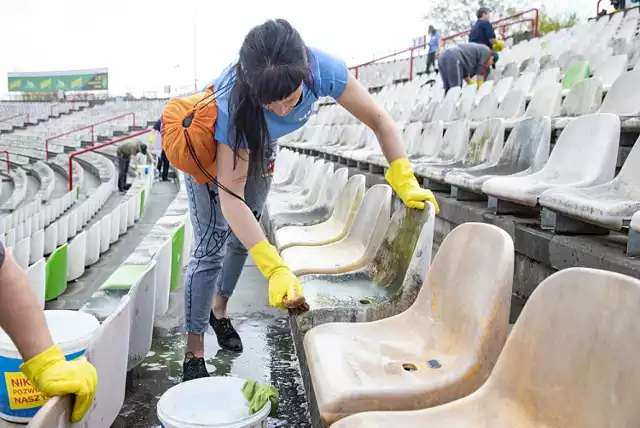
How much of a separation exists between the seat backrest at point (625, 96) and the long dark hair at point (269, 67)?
1.74 metres

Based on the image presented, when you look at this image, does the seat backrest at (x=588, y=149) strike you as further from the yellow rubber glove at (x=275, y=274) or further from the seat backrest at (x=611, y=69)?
the seat backrest at (x=611, y=69)

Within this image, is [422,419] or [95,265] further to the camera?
[95,265]

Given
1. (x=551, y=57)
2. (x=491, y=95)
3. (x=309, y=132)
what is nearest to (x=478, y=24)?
(x=551, y=57)

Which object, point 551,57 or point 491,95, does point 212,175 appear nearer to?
point 491,95

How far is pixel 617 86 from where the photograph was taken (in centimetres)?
266

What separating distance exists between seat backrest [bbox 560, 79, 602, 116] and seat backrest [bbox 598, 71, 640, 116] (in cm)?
Answer: 25

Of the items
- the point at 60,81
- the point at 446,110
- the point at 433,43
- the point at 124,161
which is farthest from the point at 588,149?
the point at 60,81

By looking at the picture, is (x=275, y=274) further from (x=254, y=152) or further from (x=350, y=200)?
(x=350, y=200)

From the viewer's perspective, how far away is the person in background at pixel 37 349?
3.98 feet

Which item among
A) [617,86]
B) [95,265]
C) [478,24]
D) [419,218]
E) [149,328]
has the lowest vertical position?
[95,265]

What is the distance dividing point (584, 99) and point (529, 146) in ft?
1.95

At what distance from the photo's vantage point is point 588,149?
2102 millimetres

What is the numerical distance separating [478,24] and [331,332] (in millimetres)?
6325

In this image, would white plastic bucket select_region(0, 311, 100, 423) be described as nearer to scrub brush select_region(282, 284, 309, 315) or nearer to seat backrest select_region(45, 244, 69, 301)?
scrub brush select_region(282, 284, 309, 315)
